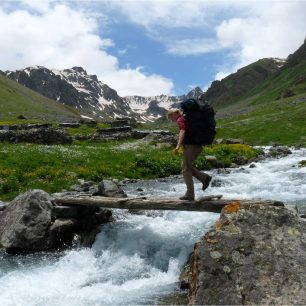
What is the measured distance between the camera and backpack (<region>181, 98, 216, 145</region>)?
45.4 feet

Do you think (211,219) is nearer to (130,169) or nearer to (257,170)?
(130,169)

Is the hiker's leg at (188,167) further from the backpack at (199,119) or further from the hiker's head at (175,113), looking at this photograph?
the hiker's head at (175,113)

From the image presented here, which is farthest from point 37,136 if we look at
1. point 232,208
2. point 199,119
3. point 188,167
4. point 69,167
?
point 232,208

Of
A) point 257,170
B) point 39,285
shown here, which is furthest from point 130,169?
point 39,285

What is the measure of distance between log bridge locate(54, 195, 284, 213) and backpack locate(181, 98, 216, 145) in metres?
2.11

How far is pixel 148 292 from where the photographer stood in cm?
1315

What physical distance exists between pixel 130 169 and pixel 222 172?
776 cm

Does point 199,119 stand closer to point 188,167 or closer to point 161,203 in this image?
point 188,167

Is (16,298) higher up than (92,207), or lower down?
lower down

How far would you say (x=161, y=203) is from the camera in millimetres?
16156

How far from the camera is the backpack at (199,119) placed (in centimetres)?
1383

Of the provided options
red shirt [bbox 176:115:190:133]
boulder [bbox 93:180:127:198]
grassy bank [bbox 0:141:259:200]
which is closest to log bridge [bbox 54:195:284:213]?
boulder [bbox 93:180:127:198]

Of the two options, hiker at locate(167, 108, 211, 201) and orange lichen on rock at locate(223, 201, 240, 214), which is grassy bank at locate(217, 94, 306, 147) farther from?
orange lichen on rock at locate(223, 201, 240, 214)

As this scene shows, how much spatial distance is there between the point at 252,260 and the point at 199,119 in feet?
17.0
